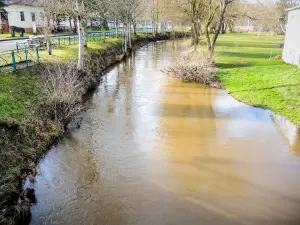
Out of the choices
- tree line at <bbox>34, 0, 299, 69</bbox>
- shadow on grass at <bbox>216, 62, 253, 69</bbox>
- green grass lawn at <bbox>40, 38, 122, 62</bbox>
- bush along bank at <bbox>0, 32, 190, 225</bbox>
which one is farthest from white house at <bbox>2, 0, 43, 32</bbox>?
bush along bank at <bbox>0, 32, 190, 225</bbox>

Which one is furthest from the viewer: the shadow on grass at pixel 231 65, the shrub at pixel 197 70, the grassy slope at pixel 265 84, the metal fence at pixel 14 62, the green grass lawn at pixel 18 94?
the shadow on grass at pixel 231 65

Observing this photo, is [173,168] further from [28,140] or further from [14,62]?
[14,62]

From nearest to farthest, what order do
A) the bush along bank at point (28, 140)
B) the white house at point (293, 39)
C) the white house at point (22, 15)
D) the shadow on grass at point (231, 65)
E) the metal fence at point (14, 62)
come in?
the bush along bank at point (28, 140)
the metal fence at point (14, 62)
the white house at point (293, 39)
the shadow on grass at point (231, 65)
the white house at point (22, 15)

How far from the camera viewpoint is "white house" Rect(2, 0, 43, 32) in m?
38.0

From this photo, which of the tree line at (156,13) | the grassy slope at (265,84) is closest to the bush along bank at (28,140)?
the tree line at (156,13)

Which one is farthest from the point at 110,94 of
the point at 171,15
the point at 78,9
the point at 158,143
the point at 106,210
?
the point at 171,15

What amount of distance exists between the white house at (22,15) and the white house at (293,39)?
1107 inches

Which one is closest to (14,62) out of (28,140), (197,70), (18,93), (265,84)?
(18,93)

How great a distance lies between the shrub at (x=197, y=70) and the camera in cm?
2127

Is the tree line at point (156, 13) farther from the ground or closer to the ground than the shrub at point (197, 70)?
farther from the ground

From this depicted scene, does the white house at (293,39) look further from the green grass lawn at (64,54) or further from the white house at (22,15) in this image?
the white house at (22,15)

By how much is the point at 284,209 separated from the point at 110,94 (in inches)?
499

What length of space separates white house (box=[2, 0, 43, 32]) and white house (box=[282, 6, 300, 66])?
2811cm

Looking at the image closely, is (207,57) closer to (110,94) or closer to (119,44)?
(110,94)
